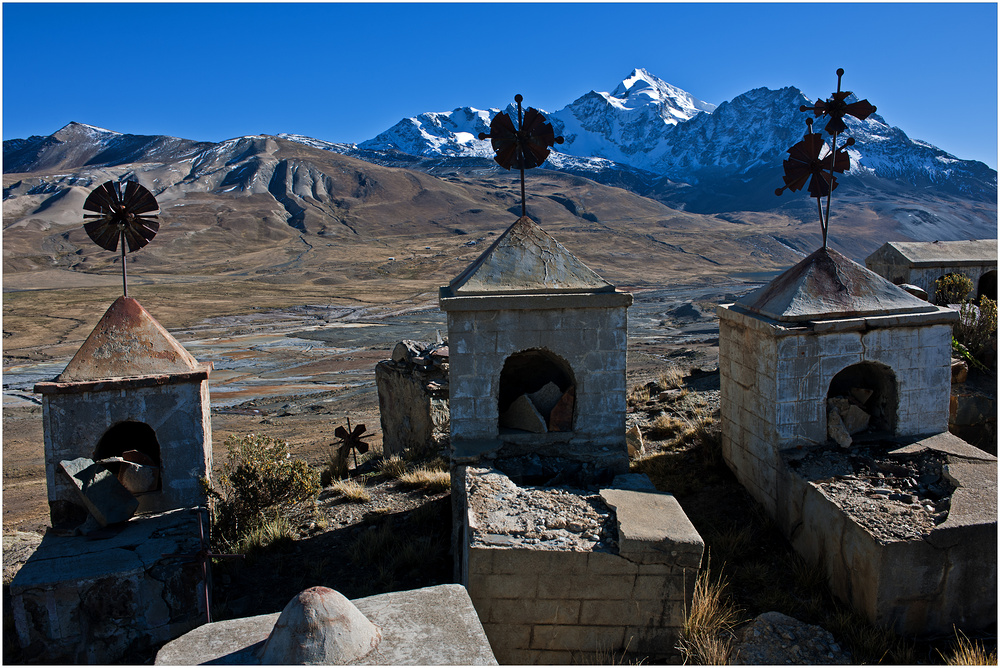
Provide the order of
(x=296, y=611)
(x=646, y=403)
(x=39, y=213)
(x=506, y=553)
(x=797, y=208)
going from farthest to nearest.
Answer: (x=797, y=208)
(x=39, y=213)
(x=646, y=403)
(x=506, y=553)
(x=296, y=611)

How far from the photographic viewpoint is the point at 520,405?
668cm

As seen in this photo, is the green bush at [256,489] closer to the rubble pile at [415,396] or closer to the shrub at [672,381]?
the rubble pile at [415,396]

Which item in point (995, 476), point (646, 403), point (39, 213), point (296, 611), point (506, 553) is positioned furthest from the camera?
point (39, 213)

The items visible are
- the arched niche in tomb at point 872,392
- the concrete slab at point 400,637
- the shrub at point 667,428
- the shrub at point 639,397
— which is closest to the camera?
the concrete slab at point 400,637


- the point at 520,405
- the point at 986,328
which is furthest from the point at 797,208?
the point at 520,405

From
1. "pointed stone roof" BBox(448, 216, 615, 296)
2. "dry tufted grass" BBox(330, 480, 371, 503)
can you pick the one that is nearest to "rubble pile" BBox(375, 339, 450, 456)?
"dry tufted grass" BBox(330, 480, 371, 503)

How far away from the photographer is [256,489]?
7.14 metres

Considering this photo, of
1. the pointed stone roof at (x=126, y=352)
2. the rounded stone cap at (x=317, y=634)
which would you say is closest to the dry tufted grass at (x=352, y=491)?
the pointed stone roof at (x=126, y=352)

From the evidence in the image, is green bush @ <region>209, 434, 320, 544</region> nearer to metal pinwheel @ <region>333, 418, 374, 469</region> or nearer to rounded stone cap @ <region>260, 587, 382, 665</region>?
metal pinwheel @ <region>333, 418, 374, 469</region>

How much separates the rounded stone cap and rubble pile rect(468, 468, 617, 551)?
1.33 metres

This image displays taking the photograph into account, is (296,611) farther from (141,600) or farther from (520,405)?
(520,405)

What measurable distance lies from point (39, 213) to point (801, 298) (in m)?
93.7

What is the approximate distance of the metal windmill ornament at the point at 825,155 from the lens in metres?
7.23

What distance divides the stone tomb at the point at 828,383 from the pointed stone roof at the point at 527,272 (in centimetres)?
201
